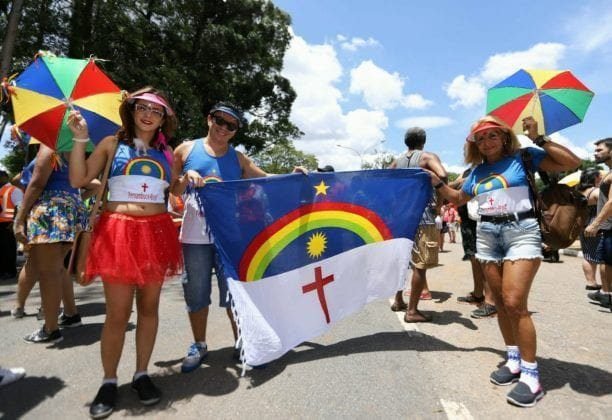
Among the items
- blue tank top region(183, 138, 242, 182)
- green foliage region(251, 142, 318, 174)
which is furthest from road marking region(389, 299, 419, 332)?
green foliage region(251, 142, 318, 174)

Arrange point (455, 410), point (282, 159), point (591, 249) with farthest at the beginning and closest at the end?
point (282, 159), point (591, 249), point (455, 410)

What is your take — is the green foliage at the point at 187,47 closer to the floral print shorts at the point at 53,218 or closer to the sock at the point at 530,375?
the floral print shorts at the point at 53,218

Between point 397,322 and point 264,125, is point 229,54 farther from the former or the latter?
point 397,322

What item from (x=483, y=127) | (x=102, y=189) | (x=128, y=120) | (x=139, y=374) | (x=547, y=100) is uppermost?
(x=547, y=100)

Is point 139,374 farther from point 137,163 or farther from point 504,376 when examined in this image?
point 504,376

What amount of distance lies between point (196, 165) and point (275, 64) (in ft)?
66.9

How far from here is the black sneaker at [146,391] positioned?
257 centimetres

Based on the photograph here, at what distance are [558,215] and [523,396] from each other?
4.24ft

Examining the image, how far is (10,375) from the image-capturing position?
9.60 feet

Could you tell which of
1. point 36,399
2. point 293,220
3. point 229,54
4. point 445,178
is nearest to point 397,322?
point 445,178

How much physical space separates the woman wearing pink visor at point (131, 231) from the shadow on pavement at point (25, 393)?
0.50 meters

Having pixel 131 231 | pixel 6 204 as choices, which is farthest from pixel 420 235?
pixel 6 204

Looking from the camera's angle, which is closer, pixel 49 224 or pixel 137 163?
pixel 137 163

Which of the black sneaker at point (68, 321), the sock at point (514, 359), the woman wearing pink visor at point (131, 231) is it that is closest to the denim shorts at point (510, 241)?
the sock at point (514, 359)
